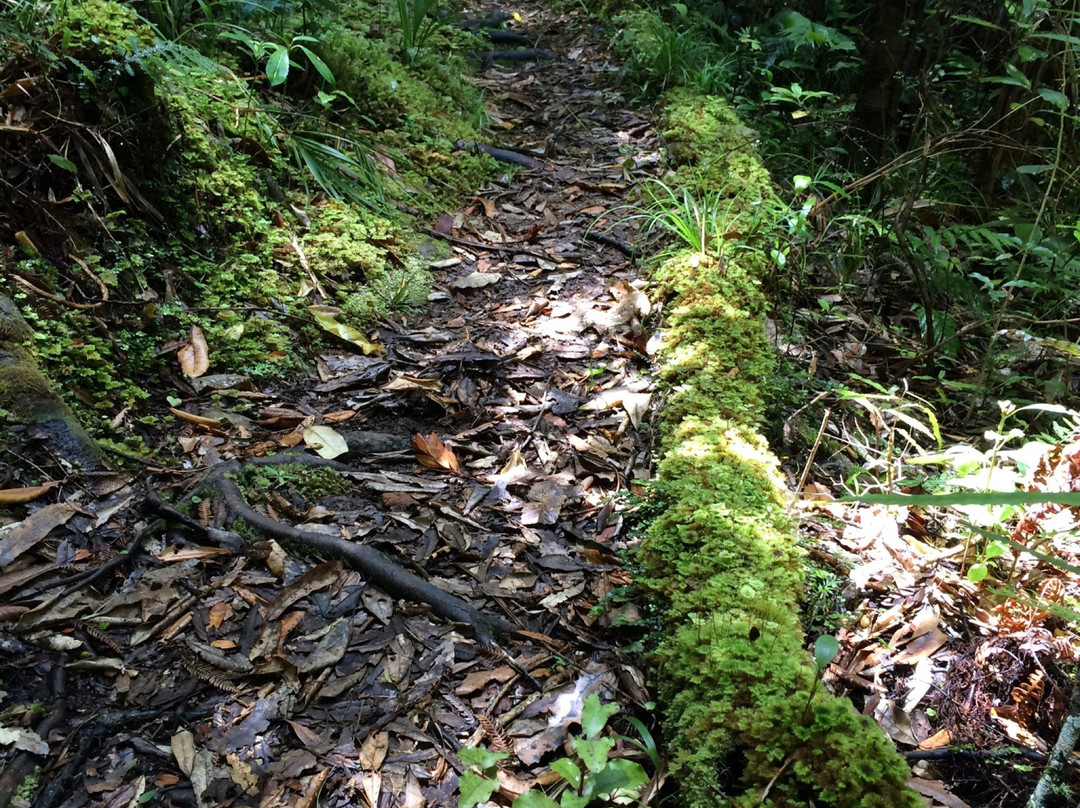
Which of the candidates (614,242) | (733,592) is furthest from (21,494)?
(614,242)

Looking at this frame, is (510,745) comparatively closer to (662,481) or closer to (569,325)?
(662,481)

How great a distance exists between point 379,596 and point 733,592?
1.10 m

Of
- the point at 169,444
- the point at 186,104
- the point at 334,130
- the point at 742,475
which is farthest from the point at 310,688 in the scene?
the point at 334,130

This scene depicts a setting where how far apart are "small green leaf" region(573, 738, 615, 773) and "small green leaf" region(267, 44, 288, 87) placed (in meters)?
3.69

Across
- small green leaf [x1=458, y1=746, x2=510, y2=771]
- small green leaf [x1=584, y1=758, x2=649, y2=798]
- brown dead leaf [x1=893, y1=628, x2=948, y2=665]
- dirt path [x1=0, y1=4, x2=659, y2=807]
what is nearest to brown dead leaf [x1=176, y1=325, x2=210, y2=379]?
dirt path [x1=0, y1=4, x2=659, y2=807]

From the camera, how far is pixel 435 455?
289cm

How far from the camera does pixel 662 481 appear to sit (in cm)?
262

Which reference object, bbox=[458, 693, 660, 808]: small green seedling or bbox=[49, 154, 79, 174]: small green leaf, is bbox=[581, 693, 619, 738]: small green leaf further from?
bbox=[49, 154, 79, 174]: small green leaf

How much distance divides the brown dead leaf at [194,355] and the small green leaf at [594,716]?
2083mm

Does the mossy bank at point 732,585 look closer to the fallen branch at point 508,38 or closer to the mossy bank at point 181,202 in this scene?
the mossy bank at point 181,202

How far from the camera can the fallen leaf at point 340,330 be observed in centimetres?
340

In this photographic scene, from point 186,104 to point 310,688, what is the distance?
113 inches

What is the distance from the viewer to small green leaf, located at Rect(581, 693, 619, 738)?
1640 millimetres

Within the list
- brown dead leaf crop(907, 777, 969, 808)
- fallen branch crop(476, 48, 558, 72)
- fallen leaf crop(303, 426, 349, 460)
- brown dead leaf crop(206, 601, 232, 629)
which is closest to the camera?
brown dead leaf crop(907, 777, 969, 808)
